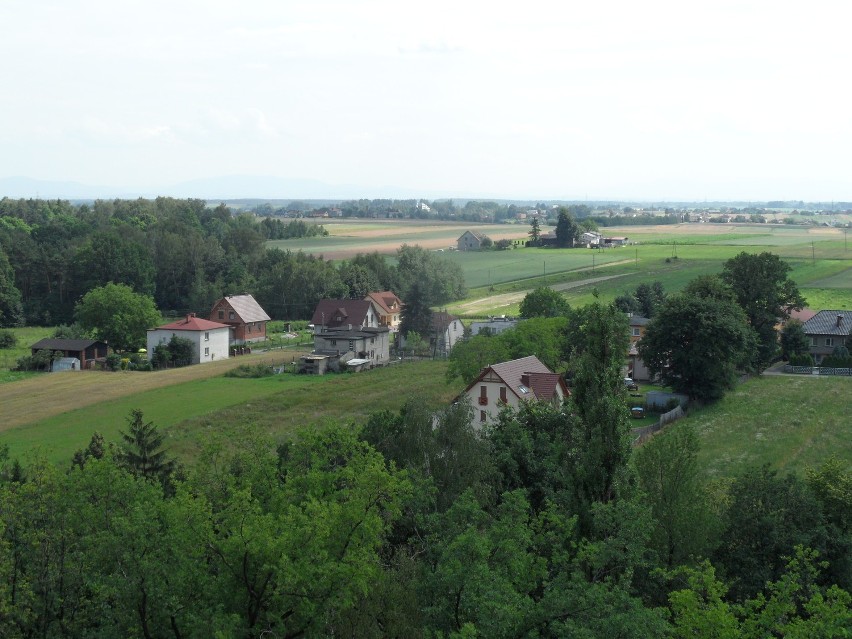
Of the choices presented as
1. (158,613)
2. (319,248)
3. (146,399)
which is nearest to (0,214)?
(319,248)

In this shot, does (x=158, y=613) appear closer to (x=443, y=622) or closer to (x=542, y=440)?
(x=443, y=622)

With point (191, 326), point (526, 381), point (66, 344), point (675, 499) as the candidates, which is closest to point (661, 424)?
point (526, 381)

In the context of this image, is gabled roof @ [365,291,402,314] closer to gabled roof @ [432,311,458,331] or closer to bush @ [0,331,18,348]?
gabled roof @ [432,311,458,331]

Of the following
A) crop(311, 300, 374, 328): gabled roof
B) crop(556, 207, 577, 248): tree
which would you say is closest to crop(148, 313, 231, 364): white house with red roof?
crop(311, 300, 374, 328): gabled roof

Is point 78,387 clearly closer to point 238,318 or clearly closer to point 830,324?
point 238,318

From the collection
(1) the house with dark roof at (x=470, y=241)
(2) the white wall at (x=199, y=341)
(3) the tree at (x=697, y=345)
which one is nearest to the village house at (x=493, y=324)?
(3) the tree at (x=697, y=345)
